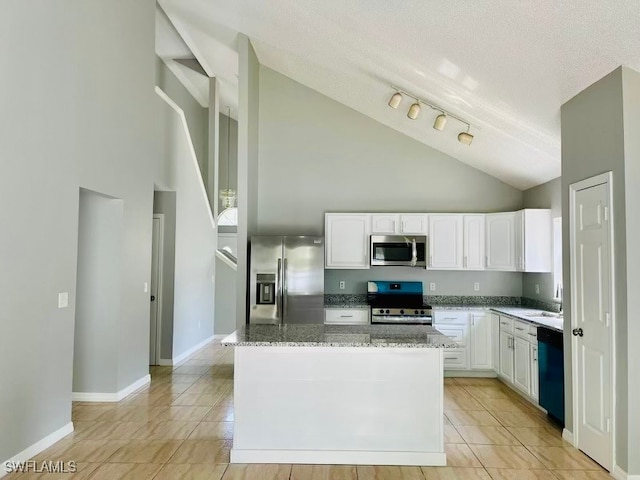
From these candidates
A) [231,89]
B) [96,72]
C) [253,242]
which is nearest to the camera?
[96,72]

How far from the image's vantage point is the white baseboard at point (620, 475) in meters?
2.68

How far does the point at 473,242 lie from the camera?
18.1 feet

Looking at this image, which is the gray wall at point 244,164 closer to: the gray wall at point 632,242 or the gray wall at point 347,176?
the gray wall at point 347,176

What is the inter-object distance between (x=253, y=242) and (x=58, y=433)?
8.33ft

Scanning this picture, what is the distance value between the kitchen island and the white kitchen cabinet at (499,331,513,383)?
208cm

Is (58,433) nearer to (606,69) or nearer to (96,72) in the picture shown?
(96,72)

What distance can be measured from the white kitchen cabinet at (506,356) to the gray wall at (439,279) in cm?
100

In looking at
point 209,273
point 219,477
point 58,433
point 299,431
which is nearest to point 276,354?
point 299,431

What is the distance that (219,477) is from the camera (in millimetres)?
2803

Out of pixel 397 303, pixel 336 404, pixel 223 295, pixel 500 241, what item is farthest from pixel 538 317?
pixel 223 295

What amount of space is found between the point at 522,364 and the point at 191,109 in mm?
7579

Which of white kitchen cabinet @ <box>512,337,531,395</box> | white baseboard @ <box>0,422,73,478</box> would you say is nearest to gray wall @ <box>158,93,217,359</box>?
white baseboard @ <box>0,422,73,478</box>

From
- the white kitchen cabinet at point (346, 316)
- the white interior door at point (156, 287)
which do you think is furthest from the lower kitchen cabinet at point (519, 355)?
the white interior door at point (156, 287)

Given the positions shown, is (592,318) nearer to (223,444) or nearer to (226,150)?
(223,444)
